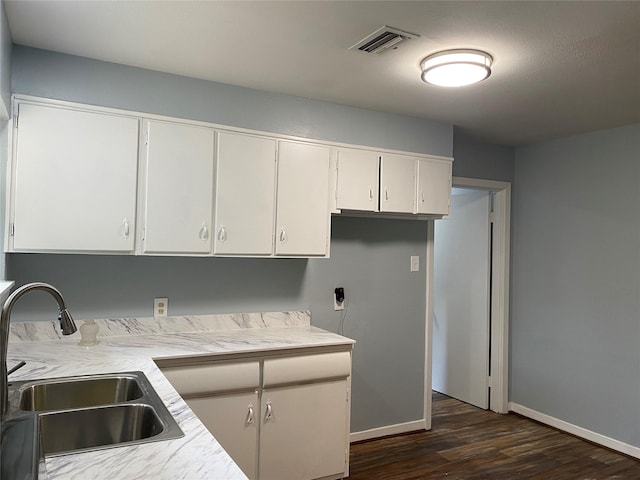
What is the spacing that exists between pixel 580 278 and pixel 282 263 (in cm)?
242

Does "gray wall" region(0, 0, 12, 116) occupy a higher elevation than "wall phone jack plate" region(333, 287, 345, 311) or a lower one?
higher

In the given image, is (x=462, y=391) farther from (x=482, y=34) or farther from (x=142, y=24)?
(x=142, y=24)

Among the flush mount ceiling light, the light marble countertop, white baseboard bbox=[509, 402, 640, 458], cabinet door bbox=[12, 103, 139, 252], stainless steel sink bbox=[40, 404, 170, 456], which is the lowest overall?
white baseboard bbox=[509, 402, 640, 458]

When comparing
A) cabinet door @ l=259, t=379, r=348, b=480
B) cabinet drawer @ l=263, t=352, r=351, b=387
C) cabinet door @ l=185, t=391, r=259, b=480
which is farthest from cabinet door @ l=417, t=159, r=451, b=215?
cabinet door @ l=185, t=391, r=259, b=480

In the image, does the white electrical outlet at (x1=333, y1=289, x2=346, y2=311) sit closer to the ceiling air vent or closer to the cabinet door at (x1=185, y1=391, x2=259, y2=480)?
the cabinet door at (x1=185, y1=391, x2=259, y2=480)

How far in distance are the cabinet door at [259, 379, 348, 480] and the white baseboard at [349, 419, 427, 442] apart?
65 centimetres

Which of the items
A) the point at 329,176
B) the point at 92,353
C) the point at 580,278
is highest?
the point at 329,176

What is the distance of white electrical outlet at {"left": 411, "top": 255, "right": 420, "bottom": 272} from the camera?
387 centimetres

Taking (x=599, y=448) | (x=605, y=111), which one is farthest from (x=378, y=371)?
(x=605, y=111)

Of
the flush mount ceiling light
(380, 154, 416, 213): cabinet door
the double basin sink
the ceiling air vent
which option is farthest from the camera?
(380, 154, 416, 213): cabinet door

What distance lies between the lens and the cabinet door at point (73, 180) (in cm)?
239

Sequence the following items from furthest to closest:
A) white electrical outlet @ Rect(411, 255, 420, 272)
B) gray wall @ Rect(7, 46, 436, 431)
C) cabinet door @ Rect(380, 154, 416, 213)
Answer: white electrical outlet @ Rect(411, 255, 420, 272) → cabinet door @ Rect(380, 154, 416, 213) → gray wall @ Rect(7, 46, 436, 431)

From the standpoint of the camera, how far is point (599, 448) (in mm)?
3648

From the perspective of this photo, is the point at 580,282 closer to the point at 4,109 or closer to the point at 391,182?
the point at 391,182
